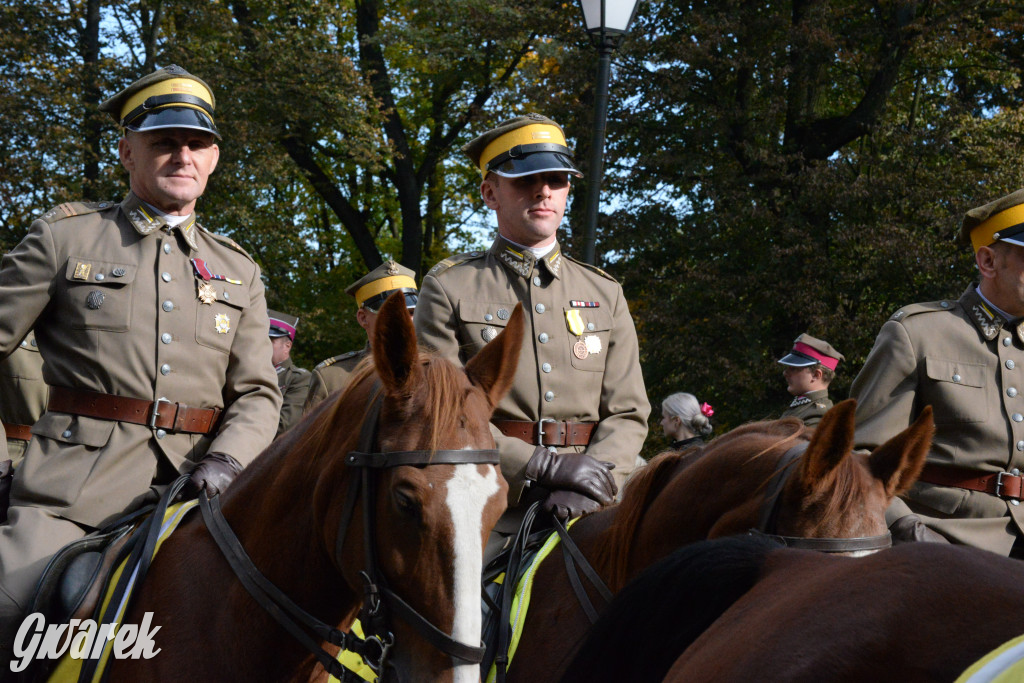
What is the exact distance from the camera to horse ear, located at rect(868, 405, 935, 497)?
2.91 metres

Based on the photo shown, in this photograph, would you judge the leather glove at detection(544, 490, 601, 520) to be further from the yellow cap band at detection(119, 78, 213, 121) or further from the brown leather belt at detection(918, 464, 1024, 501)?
the yellow cap band at detection(119, 78, 213, 121)

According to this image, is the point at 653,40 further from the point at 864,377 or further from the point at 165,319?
the point at 165,319

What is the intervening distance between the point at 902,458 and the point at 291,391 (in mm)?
8339

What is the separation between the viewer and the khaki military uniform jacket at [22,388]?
285 inches

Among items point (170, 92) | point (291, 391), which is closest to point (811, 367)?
point (291, 391)

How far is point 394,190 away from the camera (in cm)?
2556

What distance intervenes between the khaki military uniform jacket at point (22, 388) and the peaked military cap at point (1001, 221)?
607cm

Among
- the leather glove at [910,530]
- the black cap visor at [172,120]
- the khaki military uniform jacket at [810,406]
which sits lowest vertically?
the khaki military uniform jacket at [810,406]

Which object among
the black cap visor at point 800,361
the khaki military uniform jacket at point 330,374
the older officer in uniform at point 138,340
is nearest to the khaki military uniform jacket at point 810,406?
the black cap visor at point 800,361

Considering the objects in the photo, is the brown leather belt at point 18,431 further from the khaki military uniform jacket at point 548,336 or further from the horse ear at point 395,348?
the horse ear at point 395,348

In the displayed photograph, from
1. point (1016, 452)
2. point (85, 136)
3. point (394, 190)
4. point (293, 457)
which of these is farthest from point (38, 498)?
point (394, 190)

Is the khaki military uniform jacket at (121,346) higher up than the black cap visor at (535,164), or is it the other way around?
the black cap visor at (535,164)

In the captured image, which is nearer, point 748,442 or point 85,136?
point 748,442

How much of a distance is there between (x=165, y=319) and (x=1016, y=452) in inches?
141
